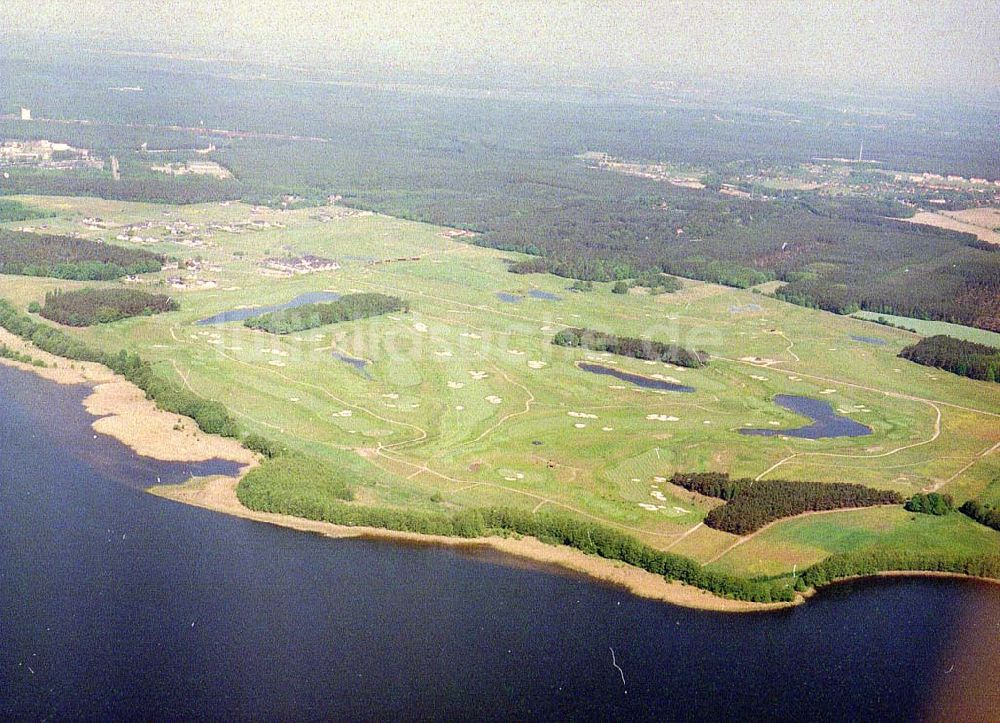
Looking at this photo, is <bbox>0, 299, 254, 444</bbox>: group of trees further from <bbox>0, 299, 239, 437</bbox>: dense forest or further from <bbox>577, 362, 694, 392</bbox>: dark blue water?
<bbox>577, 362, 694, 392</bbox>: dark blue water

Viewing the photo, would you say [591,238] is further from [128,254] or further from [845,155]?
[845,155]

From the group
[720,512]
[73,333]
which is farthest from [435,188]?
[720,512]

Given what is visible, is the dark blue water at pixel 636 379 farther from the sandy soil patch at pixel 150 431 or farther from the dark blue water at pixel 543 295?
the sandy soil patch at pixel 150 431

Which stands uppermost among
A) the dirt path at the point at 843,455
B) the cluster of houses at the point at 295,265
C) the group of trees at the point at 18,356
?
the dirt path at the point at 843,455

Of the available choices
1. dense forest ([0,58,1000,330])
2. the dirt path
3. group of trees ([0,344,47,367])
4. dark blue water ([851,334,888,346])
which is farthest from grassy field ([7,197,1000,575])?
dense forest ([0,58,1000,330])

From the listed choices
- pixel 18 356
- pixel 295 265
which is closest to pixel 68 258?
pixel 295 265

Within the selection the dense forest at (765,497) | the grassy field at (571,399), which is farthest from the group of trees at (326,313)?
the dense forest at (765,497)
